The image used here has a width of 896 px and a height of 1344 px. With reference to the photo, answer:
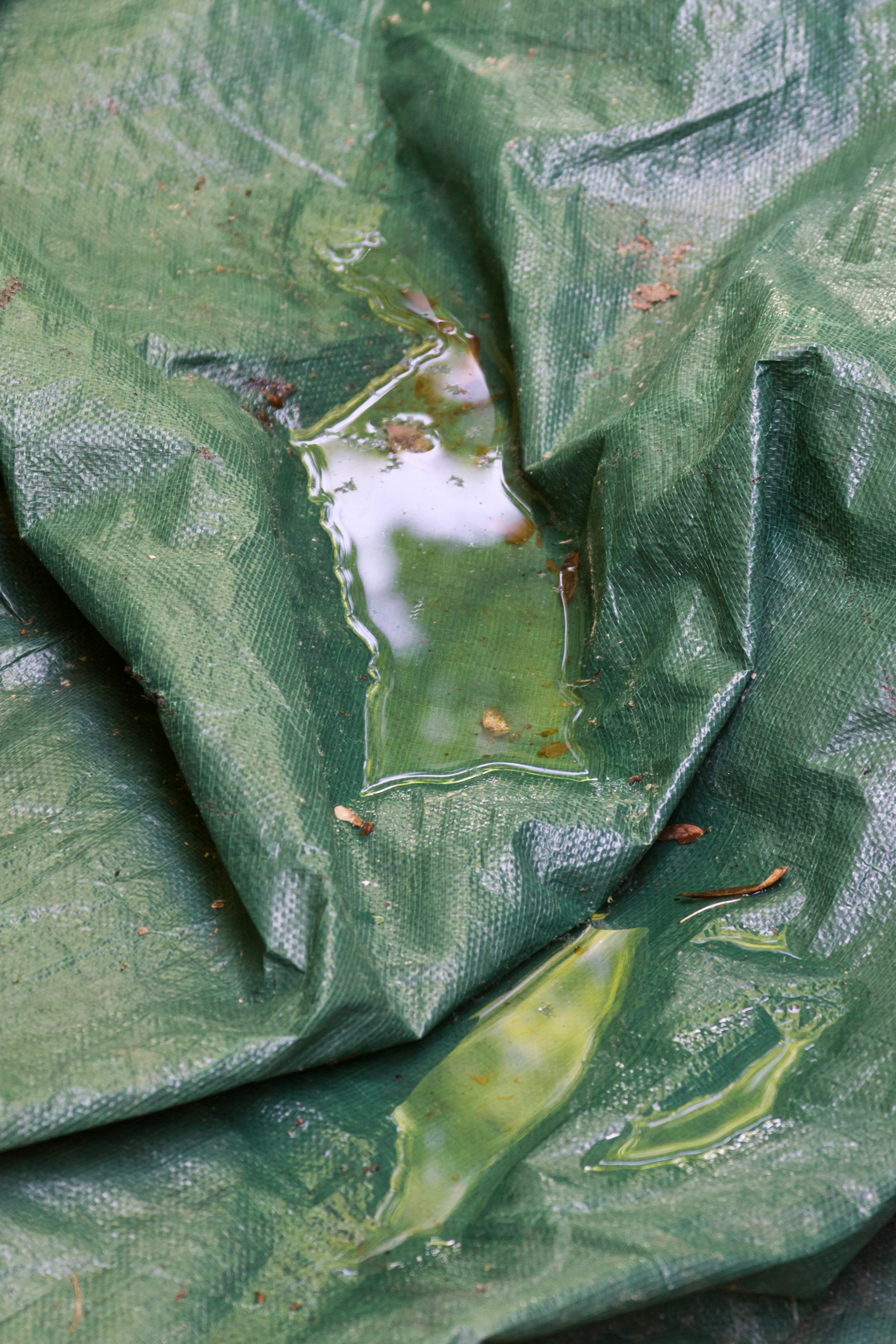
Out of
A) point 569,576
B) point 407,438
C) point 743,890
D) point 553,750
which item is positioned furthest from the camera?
point 407,438

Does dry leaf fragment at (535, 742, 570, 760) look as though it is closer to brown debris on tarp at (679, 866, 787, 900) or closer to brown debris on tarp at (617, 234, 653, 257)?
brown debris on tarp at (679, 866, 787, 900)

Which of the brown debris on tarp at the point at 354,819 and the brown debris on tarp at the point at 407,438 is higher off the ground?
the brown debris on tarp at the point at 407,438

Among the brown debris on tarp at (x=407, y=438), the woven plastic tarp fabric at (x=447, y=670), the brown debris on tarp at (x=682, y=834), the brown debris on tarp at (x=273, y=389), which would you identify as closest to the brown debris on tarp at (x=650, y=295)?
the woven plastic tarp fabric at (x=447, y=670)

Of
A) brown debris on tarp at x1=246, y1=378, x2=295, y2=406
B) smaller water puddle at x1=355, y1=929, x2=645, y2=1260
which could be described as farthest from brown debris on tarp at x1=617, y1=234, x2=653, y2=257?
smaller water puddle at x1=355, y1=929, x2=645, y2=1260

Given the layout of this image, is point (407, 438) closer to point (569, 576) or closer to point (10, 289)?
point (569, 576)

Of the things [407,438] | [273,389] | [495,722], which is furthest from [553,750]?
[273,389]

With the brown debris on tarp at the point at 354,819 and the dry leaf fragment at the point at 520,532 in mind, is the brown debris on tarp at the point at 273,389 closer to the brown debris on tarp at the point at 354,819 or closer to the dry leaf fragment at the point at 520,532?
the dry leaf fragment at the point at 520,532

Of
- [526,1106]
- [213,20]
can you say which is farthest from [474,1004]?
[213,20]
